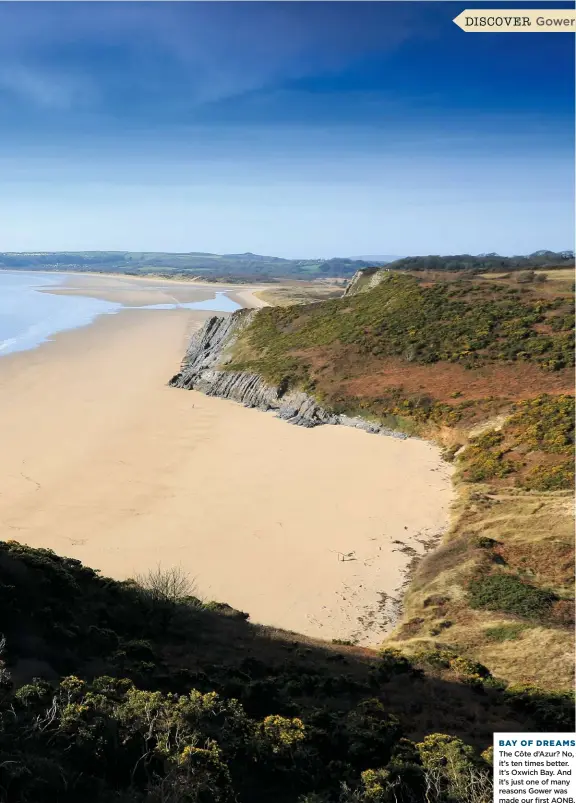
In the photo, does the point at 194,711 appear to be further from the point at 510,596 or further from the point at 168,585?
the point at 510,596

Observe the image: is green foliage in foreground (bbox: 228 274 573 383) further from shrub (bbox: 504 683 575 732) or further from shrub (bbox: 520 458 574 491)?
shrub (bbox: 504 683 575 732)

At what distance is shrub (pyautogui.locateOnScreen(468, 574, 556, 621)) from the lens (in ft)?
54.5

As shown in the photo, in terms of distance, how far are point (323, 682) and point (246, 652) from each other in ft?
7.53

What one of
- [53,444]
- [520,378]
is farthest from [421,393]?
[53,444]

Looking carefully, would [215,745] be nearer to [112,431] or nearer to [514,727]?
[514,727]

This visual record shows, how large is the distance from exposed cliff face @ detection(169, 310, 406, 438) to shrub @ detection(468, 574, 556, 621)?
52.9 ft

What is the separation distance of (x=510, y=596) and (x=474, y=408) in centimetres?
1829

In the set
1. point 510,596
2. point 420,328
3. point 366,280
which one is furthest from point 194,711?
point 366,280

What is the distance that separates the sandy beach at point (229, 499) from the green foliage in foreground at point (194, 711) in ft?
13.6

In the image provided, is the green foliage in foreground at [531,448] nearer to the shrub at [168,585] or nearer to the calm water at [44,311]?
the shrub at [168,585]

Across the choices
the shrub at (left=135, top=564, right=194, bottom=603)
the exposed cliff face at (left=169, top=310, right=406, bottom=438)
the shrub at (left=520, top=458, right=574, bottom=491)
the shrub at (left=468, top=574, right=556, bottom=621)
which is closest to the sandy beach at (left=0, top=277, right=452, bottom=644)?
the shrub at (left=135, top=564, right=194, bottom=603)

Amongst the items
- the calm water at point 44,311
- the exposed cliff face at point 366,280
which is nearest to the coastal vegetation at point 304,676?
the exposed cliff face at point 366,280

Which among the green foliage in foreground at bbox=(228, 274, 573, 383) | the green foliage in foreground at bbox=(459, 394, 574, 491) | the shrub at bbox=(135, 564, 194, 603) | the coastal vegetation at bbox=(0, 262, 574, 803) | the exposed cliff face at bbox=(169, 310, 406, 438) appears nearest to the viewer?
the coastal vegetation at bbox=(0, 262, 574, 803)

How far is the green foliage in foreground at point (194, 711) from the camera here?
8078mm
